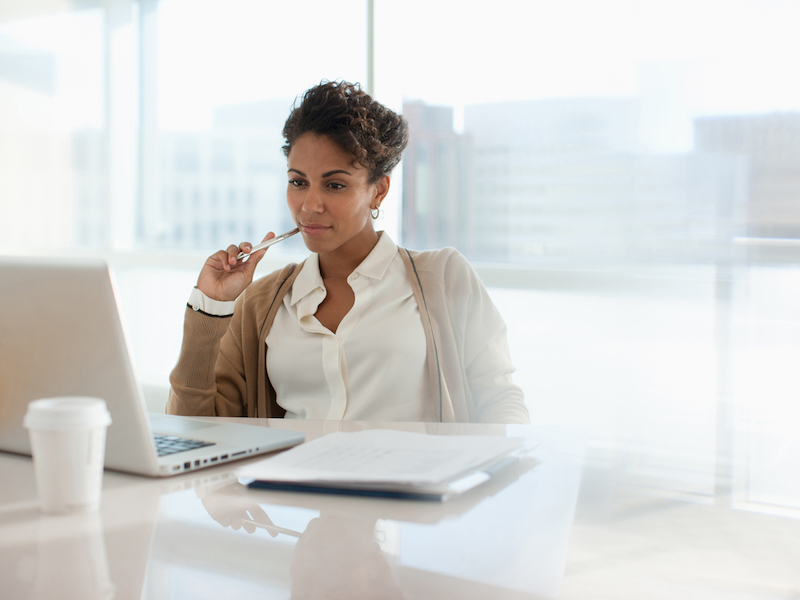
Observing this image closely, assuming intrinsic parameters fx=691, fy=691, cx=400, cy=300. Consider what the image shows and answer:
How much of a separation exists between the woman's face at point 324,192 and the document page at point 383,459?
772 mm

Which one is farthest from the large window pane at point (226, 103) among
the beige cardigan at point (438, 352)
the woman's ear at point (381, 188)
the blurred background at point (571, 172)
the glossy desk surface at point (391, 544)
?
the glossy desk surface at point (391, 544)

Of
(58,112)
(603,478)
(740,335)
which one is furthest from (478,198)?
(58,112)

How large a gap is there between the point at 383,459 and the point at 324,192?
3.07ft

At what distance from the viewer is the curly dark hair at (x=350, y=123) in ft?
5.11

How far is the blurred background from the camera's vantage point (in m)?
2.45

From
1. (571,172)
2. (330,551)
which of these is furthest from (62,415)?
(571,172)

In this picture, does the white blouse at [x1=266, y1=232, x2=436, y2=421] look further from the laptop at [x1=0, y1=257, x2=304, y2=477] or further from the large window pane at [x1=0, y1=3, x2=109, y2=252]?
the large window pane at [x1=0, y1=3, x2=109, y2=252]

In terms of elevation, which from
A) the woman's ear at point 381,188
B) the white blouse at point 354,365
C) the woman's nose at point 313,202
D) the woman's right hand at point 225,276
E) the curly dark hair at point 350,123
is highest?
the curly dark hair at point 350,123

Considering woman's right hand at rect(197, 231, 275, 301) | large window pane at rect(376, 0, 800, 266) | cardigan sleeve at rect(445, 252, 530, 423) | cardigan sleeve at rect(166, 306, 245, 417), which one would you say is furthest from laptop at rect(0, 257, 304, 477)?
large window pane at rect(376, 0, 800, 266)

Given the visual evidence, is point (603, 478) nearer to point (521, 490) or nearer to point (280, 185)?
point (521, 490)

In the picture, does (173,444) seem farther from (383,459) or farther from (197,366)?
(197,366)

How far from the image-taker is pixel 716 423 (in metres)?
2.57

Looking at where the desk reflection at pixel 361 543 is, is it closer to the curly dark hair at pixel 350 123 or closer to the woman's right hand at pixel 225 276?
the woman's right hand at pixel 225 276

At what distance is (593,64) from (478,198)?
0.69 meters
